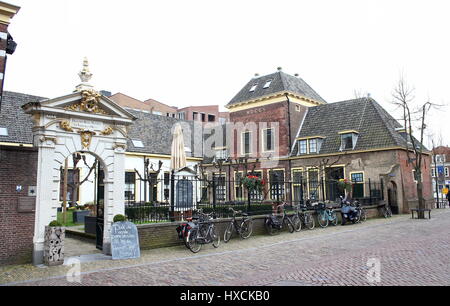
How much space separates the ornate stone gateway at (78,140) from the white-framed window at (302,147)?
62.9ft

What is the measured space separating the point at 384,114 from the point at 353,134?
3427 millimetres

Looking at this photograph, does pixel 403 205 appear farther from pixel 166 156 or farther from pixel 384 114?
pixel 166 156

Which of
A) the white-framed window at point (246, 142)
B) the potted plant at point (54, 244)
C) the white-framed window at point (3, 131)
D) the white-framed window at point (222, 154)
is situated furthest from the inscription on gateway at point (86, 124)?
the white-framed window at point (222, 154)

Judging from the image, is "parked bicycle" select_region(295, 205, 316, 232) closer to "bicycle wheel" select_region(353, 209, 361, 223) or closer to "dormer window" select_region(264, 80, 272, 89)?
"bicycle wheel" select_region(353, 209, 361, 223)

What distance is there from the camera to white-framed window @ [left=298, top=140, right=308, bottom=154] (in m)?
27.9

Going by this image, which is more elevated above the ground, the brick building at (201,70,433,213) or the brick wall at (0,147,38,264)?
the brick building at (201,70,433,213)

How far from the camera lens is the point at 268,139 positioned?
3044 centimetres

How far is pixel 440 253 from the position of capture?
368 inches

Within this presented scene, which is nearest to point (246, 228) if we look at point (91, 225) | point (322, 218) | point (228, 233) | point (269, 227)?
point (228, 233)

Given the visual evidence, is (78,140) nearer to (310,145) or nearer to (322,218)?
(322,218)

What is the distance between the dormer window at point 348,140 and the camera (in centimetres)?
2511

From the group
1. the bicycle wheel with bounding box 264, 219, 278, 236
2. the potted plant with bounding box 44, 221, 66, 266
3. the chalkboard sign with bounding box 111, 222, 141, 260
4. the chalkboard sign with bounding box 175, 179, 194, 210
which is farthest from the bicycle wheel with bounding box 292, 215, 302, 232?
the potted plant with bounding box 44, 221, 66, 266

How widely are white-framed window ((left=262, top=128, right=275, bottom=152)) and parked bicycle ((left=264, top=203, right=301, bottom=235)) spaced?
14.5m

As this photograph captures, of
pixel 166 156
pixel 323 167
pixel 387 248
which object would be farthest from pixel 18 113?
pixel 387 248
